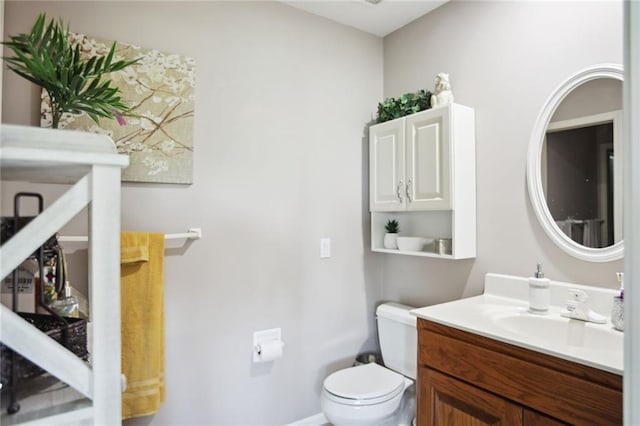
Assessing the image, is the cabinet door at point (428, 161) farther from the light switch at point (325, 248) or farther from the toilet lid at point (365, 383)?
the toilet lid at point (365, 383)

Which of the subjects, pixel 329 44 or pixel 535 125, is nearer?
pixel 535 125

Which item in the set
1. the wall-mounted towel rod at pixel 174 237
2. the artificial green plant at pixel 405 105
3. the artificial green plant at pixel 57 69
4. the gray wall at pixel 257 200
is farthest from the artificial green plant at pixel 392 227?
the artificial green plant at pixel 57 69

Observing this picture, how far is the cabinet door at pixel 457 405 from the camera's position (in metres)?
1.28

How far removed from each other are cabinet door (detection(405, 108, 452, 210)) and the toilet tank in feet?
2.05

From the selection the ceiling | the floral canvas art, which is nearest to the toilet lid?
the floral canvas art

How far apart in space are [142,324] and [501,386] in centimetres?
144

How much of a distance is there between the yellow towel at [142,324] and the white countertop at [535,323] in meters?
1.15

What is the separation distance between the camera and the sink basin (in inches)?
51.8

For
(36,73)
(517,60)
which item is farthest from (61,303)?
(517,60)

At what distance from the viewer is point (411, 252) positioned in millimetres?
2137

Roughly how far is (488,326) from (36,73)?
1.54 metres

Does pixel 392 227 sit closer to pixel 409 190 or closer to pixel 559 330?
pixel 409 190

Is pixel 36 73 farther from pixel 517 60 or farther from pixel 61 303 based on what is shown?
pixel 517 60

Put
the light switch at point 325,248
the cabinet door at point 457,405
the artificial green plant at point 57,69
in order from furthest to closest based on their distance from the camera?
1. the light switch at point 325,248
2. the cabinet door at point 457,405
3. the artificial green plant at point 57,69
